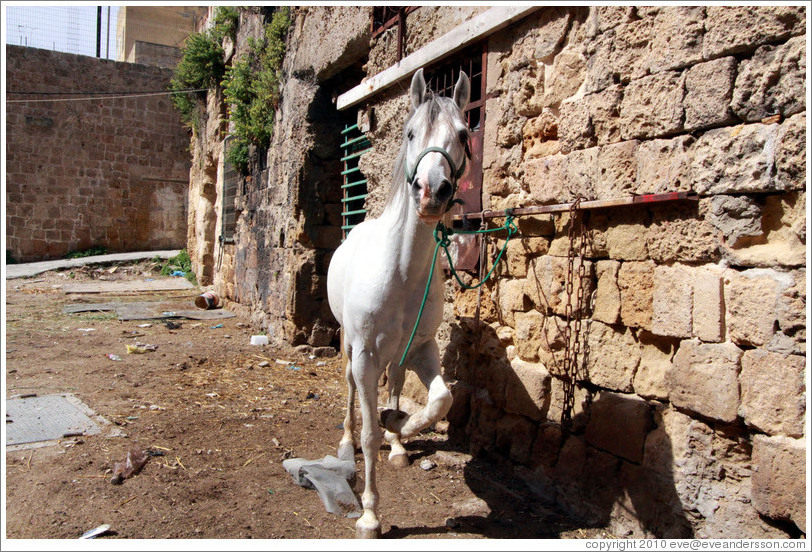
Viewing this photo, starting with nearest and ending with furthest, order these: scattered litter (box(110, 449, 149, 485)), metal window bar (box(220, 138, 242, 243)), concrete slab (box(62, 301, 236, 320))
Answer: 1. scattered litter (box(110, 449, 149, 485))
2. concrete slab (box(62, 301, 236, 320))
3. metal window bar (box(220, 138, 242, 243))

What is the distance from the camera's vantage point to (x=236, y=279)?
1027 cm

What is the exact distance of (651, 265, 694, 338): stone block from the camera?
2668 millimetres

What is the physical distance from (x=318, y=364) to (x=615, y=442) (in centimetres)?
454

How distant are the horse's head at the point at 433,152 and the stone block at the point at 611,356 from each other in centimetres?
123

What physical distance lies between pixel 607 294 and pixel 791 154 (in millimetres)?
1147

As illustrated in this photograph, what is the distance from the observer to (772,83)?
234 centimetres

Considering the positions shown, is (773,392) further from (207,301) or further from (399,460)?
(207,301)

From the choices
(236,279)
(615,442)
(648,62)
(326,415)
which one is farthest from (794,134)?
(236,279)

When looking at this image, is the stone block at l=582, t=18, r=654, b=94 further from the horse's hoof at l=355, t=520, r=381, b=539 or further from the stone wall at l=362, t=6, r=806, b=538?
the horse's hoof at l=355, t=520, r=381, b=539

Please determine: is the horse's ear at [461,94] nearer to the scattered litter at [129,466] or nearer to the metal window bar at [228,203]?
the scattered litter at [129,466]

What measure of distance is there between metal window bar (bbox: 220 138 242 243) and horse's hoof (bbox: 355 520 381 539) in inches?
346

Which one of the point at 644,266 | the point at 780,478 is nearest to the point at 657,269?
the point at 644,266

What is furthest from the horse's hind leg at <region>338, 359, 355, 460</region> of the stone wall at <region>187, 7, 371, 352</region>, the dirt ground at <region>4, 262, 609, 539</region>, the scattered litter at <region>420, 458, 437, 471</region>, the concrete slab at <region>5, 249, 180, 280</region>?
the concrete slab at <region>5, 249, 180, 280</region>

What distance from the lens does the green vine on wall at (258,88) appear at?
8266 mm
